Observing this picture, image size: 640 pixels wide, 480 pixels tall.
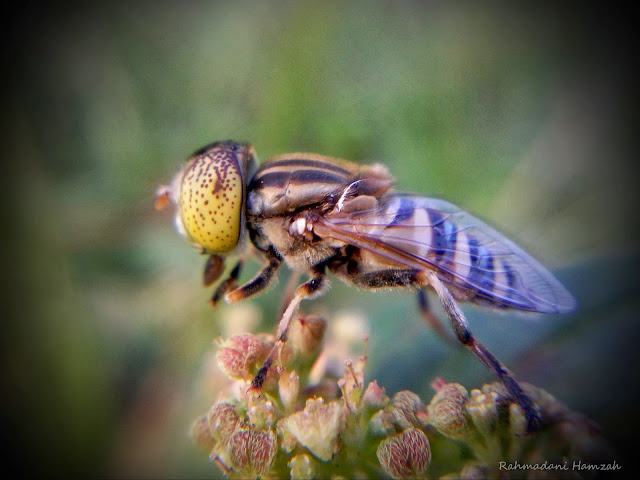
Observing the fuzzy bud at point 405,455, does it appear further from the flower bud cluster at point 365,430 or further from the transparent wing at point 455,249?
the transparent wing at point 455,249

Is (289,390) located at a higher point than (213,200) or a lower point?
lower

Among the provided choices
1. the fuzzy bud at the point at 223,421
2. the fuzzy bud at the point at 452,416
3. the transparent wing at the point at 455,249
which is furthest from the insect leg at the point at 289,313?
the fuzzy bud at the point at 452,416

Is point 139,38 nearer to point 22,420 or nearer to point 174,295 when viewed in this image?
point 174,295

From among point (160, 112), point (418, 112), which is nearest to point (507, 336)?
point (418, 112)

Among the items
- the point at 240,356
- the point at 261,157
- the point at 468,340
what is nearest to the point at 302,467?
the point at 240,356

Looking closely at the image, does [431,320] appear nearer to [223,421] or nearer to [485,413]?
[485,413]

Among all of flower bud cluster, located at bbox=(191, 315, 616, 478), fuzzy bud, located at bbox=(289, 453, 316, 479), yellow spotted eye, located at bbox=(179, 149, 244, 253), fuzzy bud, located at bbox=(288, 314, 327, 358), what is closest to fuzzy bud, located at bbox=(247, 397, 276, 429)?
flower bud cluster, located at bbox=(191, 315, 616, 478)
